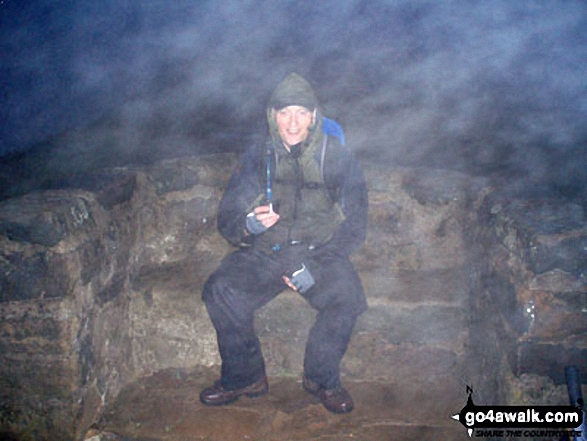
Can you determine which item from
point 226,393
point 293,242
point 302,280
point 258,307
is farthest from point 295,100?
point 226,393

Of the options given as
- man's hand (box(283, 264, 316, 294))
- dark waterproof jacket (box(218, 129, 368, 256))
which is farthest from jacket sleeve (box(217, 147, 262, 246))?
man's hand (box(283, 264, 316, 294))

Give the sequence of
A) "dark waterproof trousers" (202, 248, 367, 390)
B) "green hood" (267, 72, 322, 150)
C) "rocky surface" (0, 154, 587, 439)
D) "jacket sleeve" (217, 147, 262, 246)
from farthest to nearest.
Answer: "jacket sleeve" (217, 147, 262, 246) < "green hood" (267, 72, 322, 150) < "dark waterproof trousers" (202, 248, 367, 390) < "rocky surface" (0, 154, 587, 439)

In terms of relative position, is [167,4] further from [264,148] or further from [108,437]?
[108,437]

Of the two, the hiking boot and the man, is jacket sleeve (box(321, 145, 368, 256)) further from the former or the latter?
the hiking boot

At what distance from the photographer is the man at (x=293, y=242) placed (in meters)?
2.68

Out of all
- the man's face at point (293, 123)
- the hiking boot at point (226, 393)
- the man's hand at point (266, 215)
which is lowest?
the hiking boot at point (226, 393)

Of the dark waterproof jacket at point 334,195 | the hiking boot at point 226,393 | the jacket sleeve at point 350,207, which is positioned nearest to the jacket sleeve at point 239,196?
the dark waterproof jacket at point 334,195

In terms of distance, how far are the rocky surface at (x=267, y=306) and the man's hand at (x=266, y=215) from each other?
0.60 m

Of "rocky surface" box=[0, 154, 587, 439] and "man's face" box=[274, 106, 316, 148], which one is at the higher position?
"man's face" box=[274, 106, 316, 148]

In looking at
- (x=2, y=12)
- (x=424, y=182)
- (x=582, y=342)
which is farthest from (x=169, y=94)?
(x=582, y=342)

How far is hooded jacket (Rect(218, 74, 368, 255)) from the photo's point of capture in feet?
9.41

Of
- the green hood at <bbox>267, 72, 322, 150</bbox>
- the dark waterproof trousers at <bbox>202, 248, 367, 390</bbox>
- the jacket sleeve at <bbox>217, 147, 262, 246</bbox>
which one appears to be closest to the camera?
the dark waterproof trousers at <bbox>202, 248, 367, 390</bbox>

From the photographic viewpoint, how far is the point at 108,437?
99.4 inches

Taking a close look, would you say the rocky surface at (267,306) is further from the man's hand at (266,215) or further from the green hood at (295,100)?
the green hood at (295,100)
